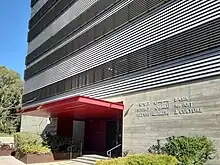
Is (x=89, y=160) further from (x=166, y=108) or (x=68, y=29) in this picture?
(x=68, y=29)

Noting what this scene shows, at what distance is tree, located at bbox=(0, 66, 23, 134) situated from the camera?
44.4 meters

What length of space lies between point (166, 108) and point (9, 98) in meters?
37.0

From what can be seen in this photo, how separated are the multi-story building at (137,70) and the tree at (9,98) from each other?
20321mm

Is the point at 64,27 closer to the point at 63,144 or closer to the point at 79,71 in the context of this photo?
the point at 79,71

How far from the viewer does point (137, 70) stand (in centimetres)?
1556

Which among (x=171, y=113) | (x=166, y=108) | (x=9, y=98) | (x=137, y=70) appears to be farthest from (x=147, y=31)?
(x=9, y=98)

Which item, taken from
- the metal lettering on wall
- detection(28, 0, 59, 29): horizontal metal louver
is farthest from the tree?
the metal lettering on wall

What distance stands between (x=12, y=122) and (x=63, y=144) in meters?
27.9

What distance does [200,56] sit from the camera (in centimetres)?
1191

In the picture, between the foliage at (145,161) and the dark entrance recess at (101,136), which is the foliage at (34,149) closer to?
the dark entrance recess at (101,136)

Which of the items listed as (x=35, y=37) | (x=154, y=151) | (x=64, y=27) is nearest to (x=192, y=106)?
(x=154, y=151)

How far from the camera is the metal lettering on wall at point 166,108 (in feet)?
39.2

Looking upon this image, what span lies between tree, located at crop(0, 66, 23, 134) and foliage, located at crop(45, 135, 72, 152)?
23.7m

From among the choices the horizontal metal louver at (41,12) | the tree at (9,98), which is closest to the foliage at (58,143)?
the horizontal metal louver at (41,12)
